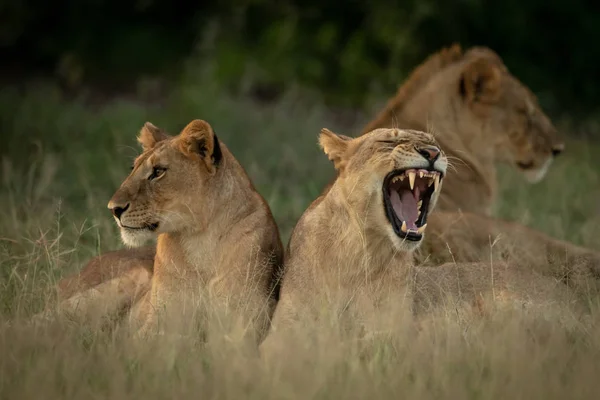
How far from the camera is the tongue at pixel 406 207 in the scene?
16.5 feet

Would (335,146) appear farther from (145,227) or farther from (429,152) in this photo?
(145,227)

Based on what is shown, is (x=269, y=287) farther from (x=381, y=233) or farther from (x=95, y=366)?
(x=95, y=366)

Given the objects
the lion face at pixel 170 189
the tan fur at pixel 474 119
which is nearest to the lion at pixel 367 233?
the lion face at pixel 170 189

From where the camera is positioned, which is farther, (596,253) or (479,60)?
(479,60)

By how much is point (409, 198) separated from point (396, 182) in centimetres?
8

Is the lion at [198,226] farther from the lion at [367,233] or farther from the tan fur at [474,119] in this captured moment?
the tan fur at [474,119]

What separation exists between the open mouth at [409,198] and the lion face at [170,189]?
775mm

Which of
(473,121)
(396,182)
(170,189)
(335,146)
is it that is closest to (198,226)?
(170,189)

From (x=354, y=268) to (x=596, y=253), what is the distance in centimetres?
170

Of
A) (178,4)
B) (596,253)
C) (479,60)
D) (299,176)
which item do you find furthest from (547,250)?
(178,4)

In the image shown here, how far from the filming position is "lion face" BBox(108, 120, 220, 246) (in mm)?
5219

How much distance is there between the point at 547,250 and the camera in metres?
6.52

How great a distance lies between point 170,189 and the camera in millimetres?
5273

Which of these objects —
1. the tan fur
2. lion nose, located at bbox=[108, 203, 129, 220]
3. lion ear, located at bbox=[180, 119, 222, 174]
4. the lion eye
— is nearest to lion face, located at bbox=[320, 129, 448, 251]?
lion ear, located at bbox=[180, 119, 222, 174]
